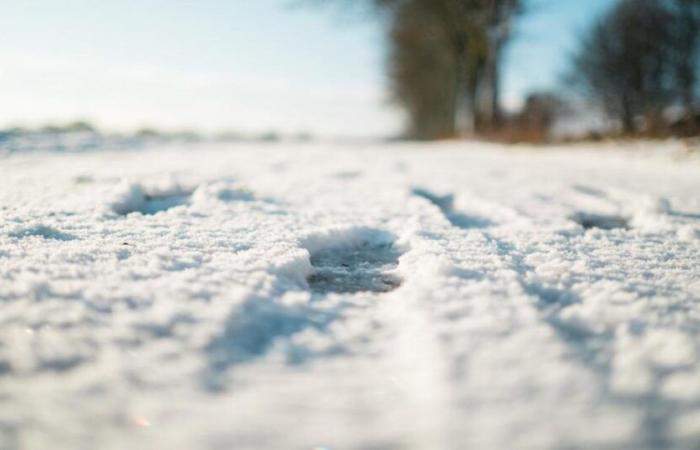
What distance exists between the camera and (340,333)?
105 cm

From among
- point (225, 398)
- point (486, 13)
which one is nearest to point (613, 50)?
point (486, 13)

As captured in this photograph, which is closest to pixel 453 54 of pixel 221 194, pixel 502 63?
pixel 502 63

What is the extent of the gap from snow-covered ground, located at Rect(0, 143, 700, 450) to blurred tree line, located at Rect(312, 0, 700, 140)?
6919 millimetres

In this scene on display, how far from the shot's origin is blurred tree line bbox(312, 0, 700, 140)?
9828 millimetres

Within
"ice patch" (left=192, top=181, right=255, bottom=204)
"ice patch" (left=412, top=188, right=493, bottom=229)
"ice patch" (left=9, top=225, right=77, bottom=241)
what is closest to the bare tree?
"ice patch" (left=412, top=188, right=493, bottom=229)

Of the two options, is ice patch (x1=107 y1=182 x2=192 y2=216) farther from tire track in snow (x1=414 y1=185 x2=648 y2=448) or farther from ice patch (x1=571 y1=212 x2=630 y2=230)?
ice patch (x1=571 y1=212 x2=630 y2=230)

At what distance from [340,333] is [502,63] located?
36.4ft

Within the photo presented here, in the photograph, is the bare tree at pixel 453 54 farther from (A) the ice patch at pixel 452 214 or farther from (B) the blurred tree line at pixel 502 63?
(A) the ice patch at pixel 452 214

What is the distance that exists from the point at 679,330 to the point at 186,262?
1343mm

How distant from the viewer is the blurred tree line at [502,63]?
9828 millimetres

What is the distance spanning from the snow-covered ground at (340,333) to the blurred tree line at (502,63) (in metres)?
6.92

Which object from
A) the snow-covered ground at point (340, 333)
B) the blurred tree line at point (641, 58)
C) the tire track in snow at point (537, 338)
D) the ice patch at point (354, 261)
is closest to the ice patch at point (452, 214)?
the snow-covered ground at point (340, 333)

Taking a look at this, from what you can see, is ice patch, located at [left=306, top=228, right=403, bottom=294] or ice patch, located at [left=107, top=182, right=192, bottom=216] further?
ice patch, located at [left=107, top=182, right=192, bottom=216]

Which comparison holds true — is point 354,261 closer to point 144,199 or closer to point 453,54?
point 144,199
